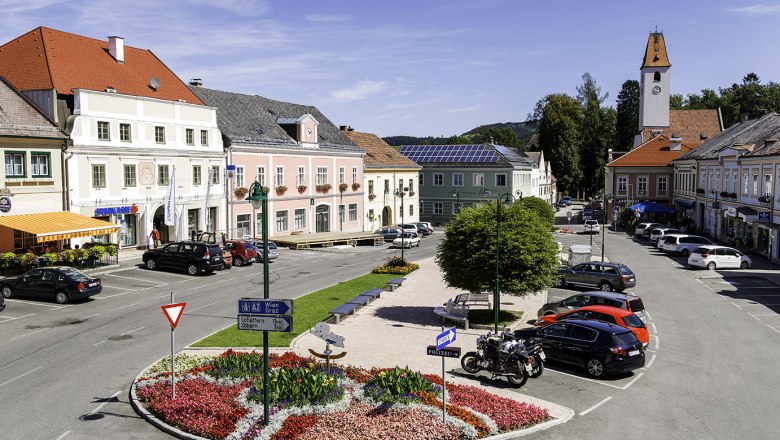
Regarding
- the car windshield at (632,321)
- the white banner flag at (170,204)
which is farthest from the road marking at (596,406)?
the white banner flag at (170,204)

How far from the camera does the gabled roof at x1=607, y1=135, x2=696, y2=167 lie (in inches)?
3125

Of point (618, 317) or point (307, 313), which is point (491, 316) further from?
point (307, 313)

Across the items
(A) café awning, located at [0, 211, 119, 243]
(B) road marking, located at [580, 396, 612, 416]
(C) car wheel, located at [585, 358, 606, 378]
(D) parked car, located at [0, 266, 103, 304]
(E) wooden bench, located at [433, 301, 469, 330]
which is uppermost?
(A) café awning, located at [0, 211, 119, 243]

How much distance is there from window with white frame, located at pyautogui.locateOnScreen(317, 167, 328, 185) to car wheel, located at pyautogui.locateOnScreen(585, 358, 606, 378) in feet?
149

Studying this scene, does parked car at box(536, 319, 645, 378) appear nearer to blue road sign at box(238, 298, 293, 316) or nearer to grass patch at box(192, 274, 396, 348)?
grass patch at box(192, 274, 396, 348)

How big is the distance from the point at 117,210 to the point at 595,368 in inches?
1271

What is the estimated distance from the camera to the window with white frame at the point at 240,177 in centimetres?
5291

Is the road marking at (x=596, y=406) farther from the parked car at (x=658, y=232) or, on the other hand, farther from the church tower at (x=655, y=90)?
the church tower at (x=655, y=90)

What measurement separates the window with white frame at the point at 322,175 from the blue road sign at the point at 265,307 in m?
48.6

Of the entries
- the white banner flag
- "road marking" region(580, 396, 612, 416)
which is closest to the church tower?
the white banner flag

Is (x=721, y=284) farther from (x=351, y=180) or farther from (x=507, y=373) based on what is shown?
(x=351, y=180)

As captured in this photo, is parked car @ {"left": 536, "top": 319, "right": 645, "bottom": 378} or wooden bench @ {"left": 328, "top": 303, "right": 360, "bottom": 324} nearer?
parked car @ {"left": 536, "top": 319, "right": 645, "bottom": 378}

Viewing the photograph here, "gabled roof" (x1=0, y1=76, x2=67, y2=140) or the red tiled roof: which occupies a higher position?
the red tiled roof

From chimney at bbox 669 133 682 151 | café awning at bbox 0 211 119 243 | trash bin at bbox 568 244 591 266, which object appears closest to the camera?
café awning at bbox 0 211 119 243
